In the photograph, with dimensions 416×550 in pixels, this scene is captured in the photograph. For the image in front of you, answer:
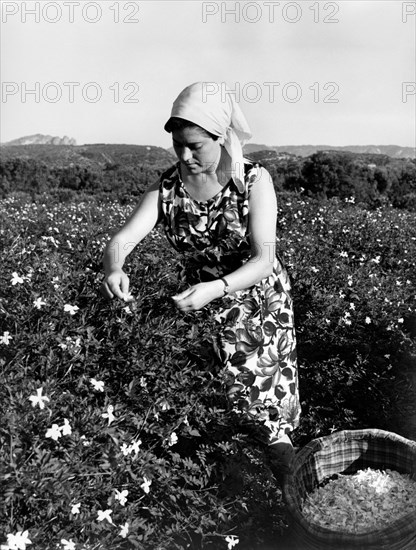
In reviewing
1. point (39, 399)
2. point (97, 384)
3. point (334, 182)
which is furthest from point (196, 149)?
point (334, 182)

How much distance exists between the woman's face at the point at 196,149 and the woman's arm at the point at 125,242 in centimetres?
22

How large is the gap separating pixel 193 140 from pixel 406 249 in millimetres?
5190

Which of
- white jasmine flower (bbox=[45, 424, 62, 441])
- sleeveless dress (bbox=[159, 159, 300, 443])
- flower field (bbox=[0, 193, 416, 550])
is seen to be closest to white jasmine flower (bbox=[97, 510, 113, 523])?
flower field (bbox=[0, 193, 416, 550])

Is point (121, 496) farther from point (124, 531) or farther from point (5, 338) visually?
point (5, 338)

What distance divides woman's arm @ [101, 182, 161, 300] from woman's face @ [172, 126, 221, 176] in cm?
22

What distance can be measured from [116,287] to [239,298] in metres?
0.57

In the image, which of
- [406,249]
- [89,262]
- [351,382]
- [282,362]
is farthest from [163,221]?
[406,249]

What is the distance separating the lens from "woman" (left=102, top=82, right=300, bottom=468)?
230 centimetres

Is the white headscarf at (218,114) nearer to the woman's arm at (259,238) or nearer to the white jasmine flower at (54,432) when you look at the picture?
the woman's arm at (259,238)

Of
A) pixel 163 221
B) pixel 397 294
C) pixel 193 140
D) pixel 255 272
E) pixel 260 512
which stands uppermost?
pixel 193 140

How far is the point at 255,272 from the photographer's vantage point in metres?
2.33

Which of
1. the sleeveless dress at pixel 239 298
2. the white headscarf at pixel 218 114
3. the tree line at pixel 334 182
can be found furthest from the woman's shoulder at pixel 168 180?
the tree line at pixel 334 182

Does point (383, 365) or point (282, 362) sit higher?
point (282, 362)

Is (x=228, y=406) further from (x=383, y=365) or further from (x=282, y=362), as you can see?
(x=383, y=365)
